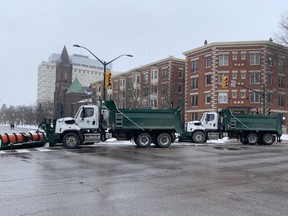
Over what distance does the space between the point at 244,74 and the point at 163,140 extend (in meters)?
37.1

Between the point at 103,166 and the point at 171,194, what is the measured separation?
530cm

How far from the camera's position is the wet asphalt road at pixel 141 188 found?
675 cm

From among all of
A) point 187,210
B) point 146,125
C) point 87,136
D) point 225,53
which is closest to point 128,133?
point 146,125

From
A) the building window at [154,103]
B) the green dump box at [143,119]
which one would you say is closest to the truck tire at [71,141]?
the green dump box at [143,119]

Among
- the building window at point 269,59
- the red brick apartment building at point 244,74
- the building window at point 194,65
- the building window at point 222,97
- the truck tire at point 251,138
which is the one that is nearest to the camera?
the truck tire at point 251,138

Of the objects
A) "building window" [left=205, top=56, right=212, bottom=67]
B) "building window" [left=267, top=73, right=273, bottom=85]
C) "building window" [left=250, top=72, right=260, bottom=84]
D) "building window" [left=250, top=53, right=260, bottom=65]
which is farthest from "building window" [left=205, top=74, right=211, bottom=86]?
"building window" [left=267, top=73, right=273, bottom=85]

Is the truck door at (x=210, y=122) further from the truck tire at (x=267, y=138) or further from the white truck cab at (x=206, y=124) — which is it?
the truck tire at (x=267, y=138)

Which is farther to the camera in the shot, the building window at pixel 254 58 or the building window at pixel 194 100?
the building window at pixel 194 100

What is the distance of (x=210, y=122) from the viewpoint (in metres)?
27.6

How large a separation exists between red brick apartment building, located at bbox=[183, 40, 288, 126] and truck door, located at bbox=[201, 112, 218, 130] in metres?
28.7

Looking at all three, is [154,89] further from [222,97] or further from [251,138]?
[251,138]

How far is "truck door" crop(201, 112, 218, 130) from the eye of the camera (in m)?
27.5

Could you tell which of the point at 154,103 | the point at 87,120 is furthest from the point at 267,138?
the point at 154,103

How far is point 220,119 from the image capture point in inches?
1083
